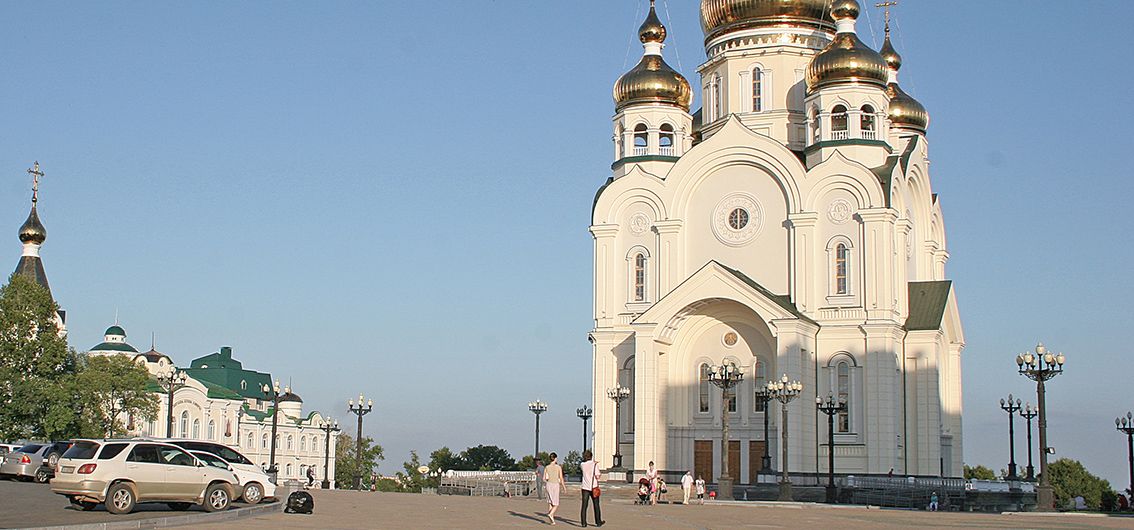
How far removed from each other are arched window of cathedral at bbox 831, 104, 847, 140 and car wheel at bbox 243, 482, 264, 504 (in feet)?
92.4

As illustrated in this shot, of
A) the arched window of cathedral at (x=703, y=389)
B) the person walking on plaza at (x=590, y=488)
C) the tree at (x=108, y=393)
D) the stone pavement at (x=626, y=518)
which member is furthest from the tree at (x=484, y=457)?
the person walking on plaza at (x=590, y=488)

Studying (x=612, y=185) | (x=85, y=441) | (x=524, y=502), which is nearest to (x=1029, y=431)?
(x=612, y=185)

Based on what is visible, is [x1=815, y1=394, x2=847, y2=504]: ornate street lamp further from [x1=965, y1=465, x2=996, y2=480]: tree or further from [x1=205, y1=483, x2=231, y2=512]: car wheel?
[x1=965, y1=465, x2=996, y2=480]: tree

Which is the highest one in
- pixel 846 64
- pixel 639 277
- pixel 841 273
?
pixel 846 64

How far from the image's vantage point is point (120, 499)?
21.8 m

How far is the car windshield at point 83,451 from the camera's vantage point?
2220cm

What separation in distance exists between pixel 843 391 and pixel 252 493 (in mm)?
25590

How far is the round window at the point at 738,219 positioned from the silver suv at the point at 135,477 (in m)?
27.3

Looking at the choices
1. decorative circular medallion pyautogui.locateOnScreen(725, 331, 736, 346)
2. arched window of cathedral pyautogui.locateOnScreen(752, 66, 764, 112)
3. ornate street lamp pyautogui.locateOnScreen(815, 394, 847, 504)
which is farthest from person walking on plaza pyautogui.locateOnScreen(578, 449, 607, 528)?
arched window of cathedral pyautogui.locateOnScreen(752, 66, 764, 112)

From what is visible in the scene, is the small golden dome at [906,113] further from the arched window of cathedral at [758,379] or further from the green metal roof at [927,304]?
the arched window of cathedral at [758,379]

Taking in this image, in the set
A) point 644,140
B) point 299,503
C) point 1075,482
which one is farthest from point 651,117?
point 1075,482

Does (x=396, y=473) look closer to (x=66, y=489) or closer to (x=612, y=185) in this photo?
(x=612, y=185)

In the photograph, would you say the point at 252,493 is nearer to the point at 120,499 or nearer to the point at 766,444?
the point at 120,499

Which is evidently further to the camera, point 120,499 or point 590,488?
point 590,488
